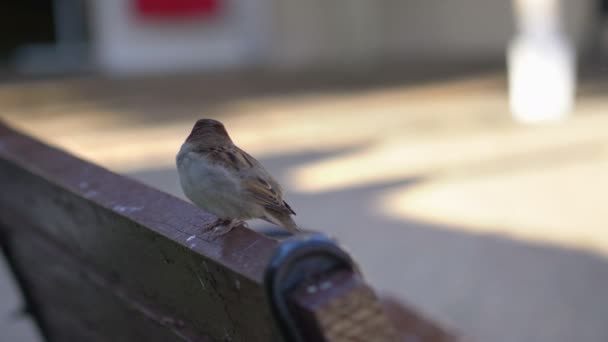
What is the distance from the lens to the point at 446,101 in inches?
411

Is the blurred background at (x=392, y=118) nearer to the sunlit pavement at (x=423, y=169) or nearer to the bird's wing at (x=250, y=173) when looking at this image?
the sunlit pavement at (x=423, y=169)

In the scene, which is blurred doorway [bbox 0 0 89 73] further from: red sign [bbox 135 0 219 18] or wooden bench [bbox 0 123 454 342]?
wooden bench [bbox 0 123 454 342]

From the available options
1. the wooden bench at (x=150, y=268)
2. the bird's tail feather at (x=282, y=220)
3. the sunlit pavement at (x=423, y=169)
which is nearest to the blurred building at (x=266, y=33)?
the sunlit pavement at (x=423, y=169)

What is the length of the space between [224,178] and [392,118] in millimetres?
8100

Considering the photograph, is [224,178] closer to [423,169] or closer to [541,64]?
[423,169]

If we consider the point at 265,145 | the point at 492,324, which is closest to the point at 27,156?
the point at 492,324

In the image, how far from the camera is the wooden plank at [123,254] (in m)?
0.97

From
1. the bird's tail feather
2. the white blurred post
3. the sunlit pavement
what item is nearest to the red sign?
the sunlit pavement

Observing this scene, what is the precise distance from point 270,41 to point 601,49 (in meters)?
5.73

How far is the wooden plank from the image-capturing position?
3.17 feet

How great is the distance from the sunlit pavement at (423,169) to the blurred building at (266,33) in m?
1.02

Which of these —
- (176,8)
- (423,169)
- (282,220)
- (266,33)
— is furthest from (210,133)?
(266,33)

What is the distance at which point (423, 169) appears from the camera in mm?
6824

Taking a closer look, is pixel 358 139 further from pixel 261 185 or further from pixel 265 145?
pixel 261 185
